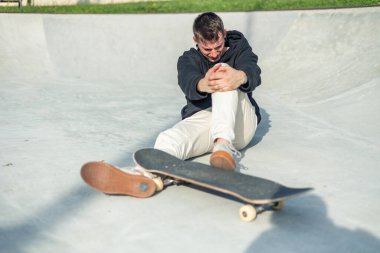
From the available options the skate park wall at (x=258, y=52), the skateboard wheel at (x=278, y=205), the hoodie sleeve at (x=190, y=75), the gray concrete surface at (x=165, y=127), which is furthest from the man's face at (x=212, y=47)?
the skate park wall at (x=258, y=52)

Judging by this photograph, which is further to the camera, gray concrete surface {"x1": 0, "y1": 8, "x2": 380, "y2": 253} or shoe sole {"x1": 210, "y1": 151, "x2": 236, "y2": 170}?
shoe sole {"x1": 210, "y1": 151, "x2": 236, "y2": 170}

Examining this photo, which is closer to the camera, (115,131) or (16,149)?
(16,149)

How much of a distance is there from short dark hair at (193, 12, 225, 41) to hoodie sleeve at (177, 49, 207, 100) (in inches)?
11.9

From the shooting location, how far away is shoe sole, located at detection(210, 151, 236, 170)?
10.9 ft

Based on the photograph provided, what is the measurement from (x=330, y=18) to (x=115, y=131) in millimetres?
5707

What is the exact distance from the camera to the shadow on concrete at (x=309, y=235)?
2.75 meters

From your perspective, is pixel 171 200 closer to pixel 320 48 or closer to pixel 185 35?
pixel 320 48

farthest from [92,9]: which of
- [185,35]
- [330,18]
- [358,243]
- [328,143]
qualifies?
[358,243]

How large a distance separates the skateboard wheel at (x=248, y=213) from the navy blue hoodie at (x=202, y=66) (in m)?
1.13

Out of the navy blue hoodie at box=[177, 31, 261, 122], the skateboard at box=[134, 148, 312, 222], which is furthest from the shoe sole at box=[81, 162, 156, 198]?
the navy blue hoodie at box=[177, 31, 261, 122]

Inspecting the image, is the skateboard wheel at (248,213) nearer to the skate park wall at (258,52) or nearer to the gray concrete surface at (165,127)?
the gray concrete surface at (165,127)

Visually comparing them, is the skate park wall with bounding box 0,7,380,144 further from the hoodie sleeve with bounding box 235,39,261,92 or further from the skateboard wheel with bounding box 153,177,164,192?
the skateboard wheel with bounding box 153,177,164,192

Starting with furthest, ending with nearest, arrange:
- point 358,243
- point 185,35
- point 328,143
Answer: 1. point 185,35
2. point 328,143
3. point 358,243

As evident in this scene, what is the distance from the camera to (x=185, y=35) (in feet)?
34.7
